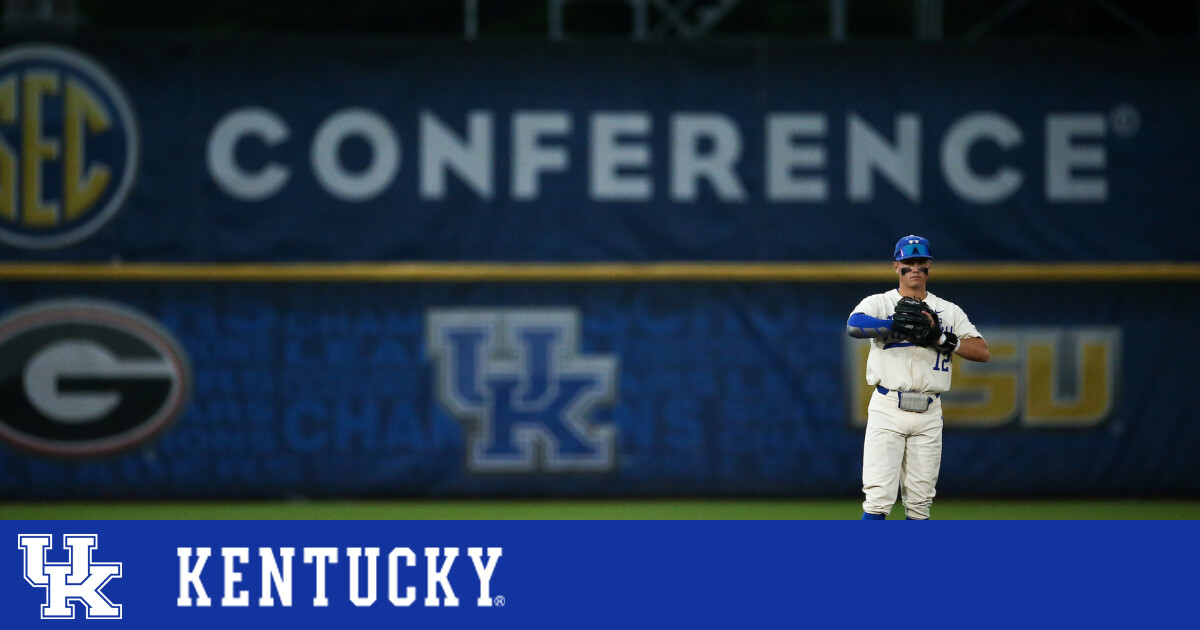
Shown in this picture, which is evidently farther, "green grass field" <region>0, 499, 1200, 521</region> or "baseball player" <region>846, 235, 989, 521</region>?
"green grass field" <region>0, 499, 1200, 521</region>

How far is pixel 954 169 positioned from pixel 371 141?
4.95 m

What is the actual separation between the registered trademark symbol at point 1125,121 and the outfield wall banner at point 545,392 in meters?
1.33

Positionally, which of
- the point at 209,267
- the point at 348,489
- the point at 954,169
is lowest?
the point at 348,489

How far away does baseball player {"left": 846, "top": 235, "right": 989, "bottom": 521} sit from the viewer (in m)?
7.39

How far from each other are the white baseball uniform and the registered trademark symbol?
16.6 ft

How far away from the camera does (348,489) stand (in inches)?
456
